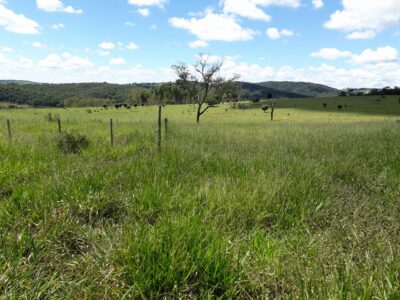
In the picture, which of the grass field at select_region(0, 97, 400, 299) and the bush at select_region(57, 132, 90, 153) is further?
the bush at select_region(57, 132, 90, 153)

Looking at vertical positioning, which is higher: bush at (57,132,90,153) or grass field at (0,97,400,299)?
grass field at (0,97,400,299)

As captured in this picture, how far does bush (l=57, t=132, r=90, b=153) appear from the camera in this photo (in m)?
10.7

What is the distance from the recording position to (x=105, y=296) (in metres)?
2.74

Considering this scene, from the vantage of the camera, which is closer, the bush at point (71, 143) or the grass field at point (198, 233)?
the grass field at point (198, 233)

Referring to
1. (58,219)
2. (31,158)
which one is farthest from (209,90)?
(58,219)

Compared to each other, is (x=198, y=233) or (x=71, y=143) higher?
(x=198, y=233)

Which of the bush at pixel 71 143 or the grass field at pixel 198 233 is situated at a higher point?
the grass field at pixel 198 233

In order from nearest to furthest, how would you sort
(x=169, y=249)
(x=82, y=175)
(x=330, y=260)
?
(x=169, y=249) → (x=330, y=260) → (x=82, y=175)

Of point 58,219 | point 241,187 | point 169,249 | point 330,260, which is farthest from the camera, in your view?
point 241,187

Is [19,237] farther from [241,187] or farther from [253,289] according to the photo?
[241,187]

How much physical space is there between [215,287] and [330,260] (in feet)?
4.13

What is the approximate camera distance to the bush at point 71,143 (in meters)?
10.7

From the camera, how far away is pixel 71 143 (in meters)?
11.2

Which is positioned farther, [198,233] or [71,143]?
[71,143]
